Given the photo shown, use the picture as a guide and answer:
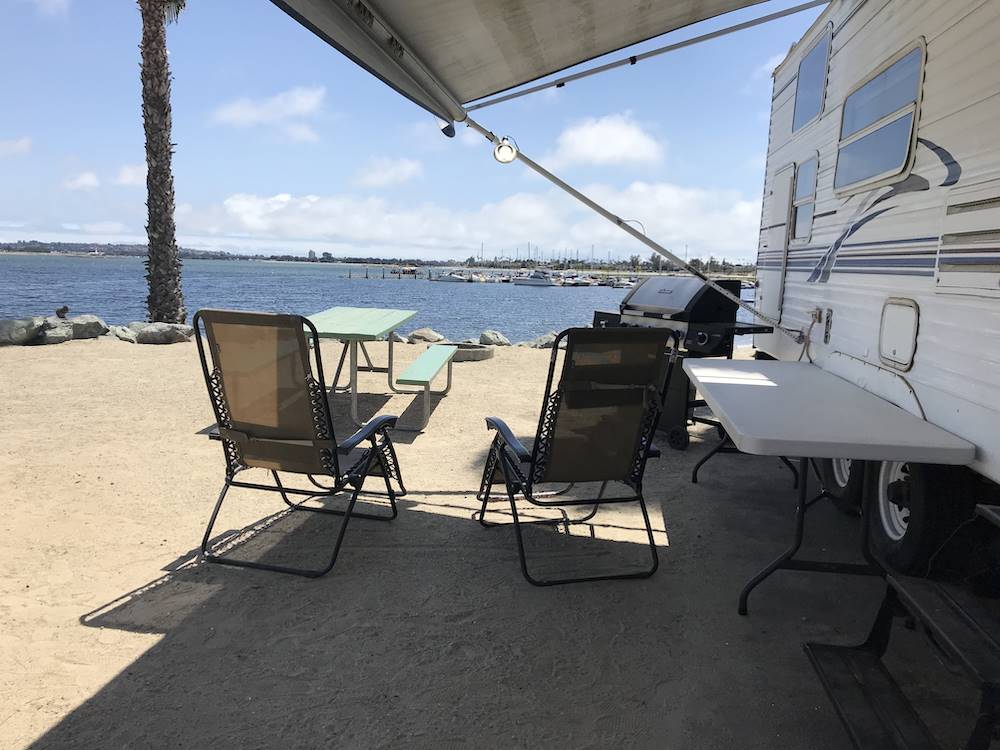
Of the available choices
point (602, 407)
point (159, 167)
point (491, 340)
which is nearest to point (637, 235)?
point (602, 407)

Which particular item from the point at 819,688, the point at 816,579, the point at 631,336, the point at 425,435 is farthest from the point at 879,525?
the point at 425,435

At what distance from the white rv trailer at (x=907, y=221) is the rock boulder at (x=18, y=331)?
867 cm

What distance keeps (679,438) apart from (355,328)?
2698 millimetres

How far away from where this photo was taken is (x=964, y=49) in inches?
93.8

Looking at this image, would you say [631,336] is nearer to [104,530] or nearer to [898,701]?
[898,701]

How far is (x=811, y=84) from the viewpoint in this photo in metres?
4.46

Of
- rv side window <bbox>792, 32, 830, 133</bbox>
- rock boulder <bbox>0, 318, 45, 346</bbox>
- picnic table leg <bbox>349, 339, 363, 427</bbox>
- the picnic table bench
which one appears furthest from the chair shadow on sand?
rock boulder <bbox>0, 318, 45, 346</bbox>

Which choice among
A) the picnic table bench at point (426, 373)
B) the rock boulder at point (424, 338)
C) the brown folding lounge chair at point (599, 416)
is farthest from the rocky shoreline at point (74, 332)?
the brown folding lounge chair at point (599, 416)

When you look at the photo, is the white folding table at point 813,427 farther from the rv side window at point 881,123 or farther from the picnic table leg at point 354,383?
the picnic table leg at point 354,383

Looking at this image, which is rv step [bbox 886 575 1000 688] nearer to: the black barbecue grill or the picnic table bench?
the black barbecue grill

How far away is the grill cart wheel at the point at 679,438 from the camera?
4.73 metres

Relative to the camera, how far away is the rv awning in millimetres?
3086

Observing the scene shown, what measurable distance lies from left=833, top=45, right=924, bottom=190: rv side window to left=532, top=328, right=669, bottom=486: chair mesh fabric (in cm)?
144

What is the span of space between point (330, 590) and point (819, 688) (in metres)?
1.81
